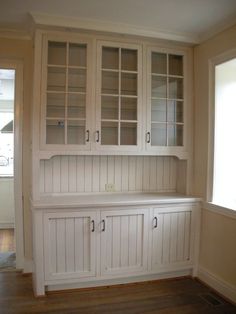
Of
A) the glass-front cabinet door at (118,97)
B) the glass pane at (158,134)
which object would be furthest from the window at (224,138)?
the glass-front cabinet door at (118,97)

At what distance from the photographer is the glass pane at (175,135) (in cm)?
318

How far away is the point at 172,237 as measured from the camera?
3021 millimetres

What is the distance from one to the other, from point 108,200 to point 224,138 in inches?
52.5

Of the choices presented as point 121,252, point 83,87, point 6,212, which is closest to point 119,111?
point 83,87

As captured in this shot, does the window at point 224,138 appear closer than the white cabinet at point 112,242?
No

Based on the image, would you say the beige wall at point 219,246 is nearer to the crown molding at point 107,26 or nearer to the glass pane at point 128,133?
the glass pane at point 128,133

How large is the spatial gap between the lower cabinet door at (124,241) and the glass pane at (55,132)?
2.75ft

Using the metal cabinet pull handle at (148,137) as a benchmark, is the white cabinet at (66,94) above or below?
above

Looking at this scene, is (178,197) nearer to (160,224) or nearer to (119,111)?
(160,224)

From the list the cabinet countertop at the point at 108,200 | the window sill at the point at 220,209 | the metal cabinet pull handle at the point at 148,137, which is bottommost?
the window sill at the point at 220,209

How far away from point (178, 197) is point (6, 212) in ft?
10.7

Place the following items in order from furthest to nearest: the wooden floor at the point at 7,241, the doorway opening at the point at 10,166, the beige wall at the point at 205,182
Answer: the wooden floor at the point at 7,241 < the doorway opening at the point at 10,166 < the beige wall at the point at 205,182

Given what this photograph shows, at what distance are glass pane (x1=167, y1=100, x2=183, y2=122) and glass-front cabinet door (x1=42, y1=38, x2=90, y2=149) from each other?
93cm

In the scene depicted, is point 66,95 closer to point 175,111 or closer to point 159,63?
point 159,63
